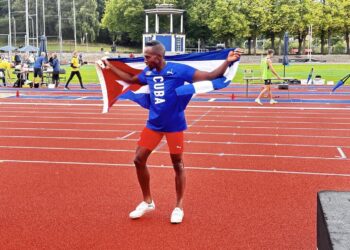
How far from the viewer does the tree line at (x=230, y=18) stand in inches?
2842

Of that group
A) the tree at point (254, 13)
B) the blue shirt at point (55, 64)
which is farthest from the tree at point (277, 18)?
the blue shirt at point (55, 64)

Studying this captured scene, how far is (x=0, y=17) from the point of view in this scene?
80.4 meters

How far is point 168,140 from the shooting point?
565 cm

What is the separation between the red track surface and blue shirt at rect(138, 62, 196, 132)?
41.9 inches

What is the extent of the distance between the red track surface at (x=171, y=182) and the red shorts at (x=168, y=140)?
0.80m

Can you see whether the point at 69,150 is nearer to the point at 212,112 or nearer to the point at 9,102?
the point at 212,112

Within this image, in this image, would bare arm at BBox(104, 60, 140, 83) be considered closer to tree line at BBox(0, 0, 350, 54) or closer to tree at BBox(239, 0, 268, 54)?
tree line at BBox(0, 0, 350, 54)

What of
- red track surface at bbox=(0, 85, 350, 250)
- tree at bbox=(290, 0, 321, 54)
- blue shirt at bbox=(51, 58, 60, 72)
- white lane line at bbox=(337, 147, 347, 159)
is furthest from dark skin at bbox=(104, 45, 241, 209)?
tree at bbox=(290, 0, 321, 54)

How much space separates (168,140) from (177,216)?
82cm

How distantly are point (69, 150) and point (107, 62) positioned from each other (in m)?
4.19

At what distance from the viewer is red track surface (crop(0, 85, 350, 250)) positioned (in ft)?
17.3

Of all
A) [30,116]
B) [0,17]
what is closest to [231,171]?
[30,116]

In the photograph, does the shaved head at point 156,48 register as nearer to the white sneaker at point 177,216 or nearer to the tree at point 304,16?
the white sneaker at point 177,216

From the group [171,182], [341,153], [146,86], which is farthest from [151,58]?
[341,153]
